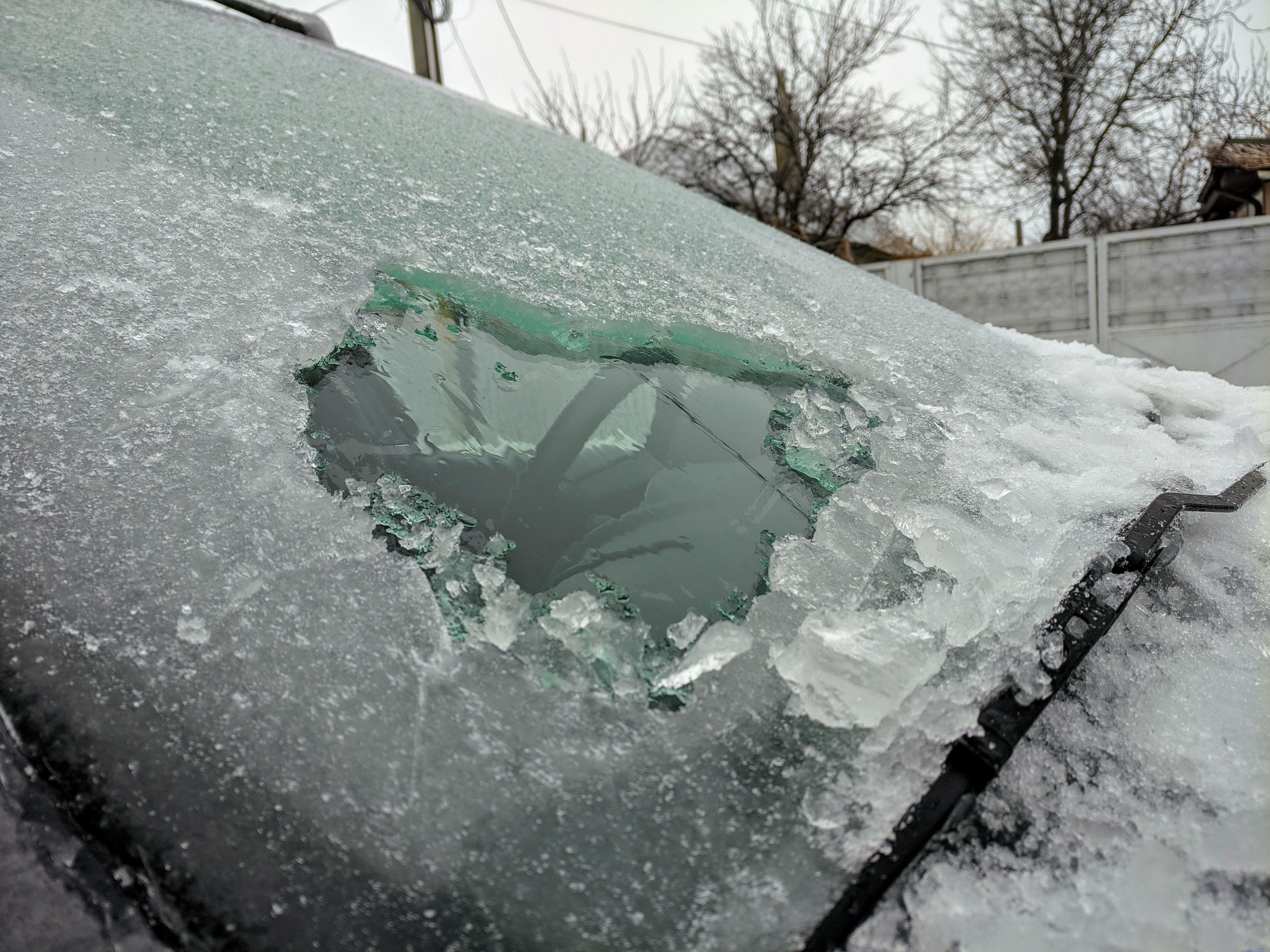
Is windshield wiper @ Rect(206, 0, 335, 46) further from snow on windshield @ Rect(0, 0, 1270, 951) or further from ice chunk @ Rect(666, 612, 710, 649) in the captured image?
ice chunk @ Rect(666, 612, 710, 649)

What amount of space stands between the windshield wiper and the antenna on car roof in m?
1.59

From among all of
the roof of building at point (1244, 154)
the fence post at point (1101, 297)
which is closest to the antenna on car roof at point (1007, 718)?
the fence post at point (1101, 297)

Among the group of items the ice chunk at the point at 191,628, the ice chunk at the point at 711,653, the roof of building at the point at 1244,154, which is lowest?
the ice chunk at the point at 191,628

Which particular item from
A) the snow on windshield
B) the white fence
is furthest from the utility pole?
the snow on windshield

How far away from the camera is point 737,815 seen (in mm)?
465

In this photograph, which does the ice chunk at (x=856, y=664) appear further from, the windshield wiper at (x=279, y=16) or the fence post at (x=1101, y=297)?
the fence post at (x=1101, y=297)

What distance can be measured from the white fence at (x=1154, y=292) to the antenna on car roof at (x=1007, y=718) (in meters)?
5.84

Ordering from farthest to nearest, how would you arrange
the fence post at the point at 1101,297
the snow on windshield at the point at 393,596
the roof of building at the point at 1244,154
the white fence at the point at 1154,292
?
the roof of building at the point at 1244,154 → the fence post at the point at 1101,297 → the white fence at the point at 1154,292 → the snow on windshield at the point at 393,596

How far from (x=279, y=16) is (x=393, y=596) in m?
1.45

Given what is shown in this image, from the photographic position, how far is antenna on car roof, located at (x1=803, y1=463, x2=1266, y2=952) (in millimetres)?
437

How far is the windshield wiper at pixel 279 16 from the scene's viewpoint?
Result: 1.41m

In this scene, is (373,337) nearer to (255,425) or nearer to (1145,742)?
(255,425)

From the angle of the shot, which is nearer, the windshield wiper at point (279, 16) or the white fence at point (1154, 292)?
the windshield wiper at point (279, 16)

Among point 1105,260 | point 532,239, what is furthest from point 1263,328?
point 532,239
